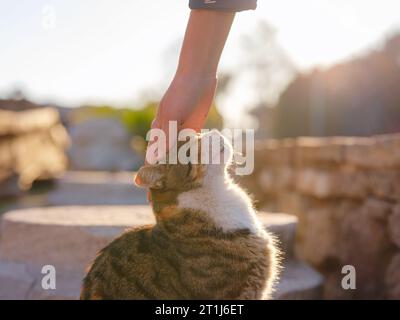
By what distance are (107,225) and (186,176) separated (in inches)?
47.4

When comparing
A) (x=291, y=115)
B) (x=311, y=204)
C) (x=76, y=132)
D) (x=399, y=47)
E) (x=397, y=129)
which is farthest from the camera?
(x=76, y=132)

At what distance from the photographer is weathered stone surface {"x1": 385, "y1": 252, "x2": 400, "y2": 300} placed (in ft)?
11.3

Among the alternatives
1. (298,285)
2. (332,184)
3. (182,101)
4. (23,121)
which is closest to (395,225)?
(298,285)

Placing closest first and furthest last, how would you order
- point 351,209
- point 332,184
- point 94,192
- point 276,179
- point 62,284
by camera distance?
point 62,284 → point 351,209 → point 332,184 → point 276,179 → point 94,192

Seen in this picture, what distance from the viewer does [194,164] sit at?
7.66ft

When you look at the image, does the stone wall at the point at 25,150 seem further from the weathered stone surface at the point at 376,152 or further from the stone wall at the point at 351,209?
the weathered stone surface at the point at 376,152

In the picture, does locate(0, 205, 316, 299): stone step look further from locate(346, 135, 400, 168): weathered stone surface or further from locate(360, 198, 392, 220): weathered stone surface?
locate(346, 135, 400, 168): weathered stone surface

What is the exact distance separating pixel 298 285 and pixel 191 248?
1.26 m

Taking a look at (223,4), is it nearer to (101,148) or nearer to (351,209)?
(351,209)

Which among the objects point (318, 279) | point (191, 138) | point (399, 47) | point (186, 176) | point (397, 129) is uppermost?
point (399, 47)

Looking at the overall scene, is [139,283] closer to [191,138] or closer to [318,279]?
[191,138]

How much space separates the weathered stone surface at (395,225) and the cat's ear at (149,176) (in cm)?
182

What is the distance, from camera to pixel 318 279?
3.40 meters
